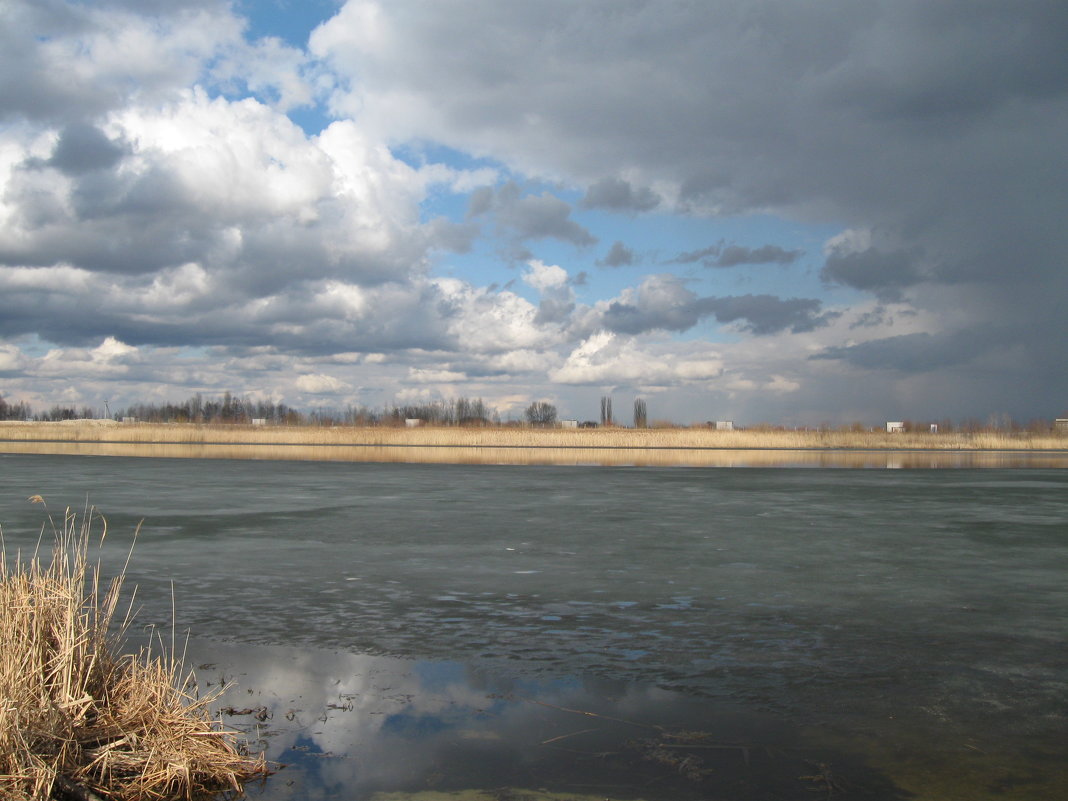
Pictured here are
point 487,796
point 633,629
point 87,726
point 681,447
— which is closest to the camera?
point 487,796

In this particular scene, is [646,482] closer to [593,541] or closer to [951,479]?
[951,479]

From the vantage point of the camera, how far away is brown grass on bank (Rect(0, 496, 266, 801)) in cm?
348

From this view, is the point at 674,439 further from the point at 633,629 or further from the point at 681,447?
the point at 633,629

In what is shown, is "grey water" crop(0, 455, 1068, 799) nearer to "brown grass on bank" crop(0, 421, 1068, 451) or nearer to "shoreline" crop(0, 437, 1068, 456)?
"shoreline" crop(0, 437, 1068, 456)

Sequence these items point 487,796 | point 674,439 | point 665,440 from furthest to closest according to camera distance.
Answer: point 665,440
point 674,439
point 487,796

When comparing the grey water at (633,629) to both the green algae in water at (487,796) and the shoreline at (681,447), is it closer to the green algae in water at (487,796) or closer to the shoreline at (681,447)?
the green algae in water at (487,796)

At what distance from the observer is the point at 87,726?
12.7 ft

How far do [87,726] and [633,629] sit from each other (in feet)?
12.3

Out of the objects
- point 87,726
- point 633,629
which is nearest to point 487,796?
point 87,726

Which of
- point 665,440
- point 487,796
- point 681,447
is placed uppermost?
point 665,440

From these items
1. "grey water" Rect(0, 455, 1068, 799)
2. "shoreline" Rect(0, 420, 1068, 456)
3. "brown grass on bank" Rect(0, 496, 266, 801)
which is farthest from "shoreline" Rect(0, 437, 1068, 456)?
"brown grass on bank" Rect(0, 496, 266, 801)

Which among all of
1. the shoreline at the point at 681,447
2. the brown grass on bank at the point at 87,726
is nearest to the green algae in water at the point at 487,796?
the brown grass on bank at the point at 87,726

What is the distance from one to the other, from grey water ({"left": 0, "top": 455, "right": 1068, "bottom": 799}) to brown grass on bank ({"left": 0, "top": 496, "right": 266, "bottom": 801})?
1.16 ft

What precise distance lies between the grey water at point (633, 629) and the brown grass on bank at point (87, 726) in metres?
0.35
